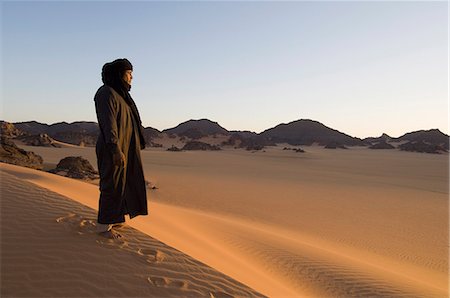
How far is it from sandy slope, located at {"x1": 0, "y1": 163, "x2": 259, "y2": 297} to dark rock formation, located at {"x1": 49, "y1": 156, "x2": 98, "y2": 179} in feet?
29.0

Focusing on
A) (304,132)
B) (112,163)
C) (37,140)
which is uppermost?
(304,132)

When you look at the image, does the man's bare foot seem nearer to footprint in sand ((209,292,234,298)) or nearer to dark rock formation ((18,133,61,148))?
footprint in sand ((209,292,234,298))

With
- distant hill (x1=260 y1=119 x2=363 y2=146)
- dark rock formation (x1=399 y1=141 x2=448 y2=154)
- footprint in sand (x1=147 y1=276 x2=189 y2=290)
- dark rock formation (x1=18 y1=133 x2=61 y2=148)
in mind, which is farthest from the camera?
distant hill (x1=260 y1=119 x2=363 y2=146)

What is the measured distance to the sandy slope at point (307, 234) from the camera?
15.2 feet

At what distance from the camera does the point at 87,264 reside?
3.05m

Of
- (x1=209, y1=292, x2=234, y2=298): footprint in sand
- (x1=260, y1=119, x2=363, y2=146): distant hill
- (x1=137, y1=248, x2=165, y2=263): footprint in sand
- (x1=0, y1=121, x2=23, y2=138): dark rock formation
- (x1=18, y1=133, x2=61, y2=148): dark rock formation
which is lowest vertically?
(x1=209, y1=292, x2=234, y2=298): footprint in sand

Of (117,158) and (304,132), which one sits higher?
(304,132)

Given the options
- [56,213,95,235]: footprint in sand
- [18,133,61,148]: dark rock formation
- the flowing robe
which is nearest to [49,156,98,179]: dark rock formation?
[56,213,95,235]: footprint in sand

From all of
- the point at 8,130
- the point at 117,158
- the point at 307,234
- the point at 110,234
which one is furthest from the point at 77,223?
the point at 8,130

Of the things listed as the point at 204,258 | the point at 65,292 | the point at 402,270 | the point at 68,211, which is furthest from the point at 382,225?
the point at 65,292

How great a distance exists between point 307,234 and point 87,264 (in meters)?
6.21

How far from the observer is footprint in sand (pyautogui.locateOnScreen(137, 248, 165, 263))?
339 cm

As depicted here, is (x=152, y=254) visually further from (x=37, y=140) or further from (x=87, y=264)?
(x=37, y=140)

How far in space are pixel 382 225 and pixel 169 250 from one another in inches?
305
